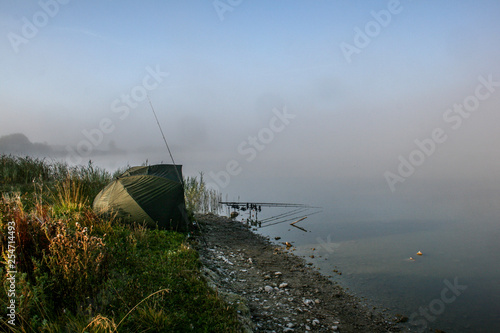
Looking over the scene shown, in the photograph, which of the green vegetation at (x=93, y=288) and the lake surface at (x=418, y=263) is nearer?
the green vegetation at (x=93, y=288)

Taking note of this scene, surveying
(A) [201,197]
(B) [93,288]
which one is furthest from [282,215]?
(B) [93,288]

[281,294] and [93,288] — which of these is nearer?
[93,288]

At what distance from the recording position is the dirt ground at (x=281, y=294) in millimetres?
5836

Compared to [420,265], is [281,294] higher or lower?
lower

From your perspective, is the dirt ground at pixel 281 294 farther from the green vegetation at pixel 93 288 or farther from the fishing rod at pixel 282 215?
the fishing rod at pixel 282 215

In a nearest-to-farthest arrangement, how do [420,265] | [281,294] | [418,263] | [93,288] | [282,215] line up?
[93,288]
[281,294]
[420,265]
[418,263]
[282,215]

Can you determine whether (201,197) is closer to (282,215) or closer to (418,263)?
(282,215)

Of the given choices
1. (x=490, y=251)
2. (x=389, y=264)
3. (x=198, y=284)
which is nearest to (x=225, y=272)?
(x=198, y=284)

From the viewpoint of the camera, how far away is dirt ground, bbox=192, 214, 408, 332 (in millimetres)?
5836

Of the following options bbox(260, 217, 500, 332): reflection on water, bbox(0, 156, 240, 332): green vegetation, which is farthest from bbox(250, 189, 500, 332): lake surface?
bbox(0, 156, 240, 332): green vegetation

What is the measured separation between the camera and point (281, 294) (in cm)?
708

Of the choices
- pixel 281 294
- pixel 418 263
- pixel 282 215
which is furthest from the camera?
pixel 282 215

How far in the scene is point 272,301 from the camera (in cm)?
669

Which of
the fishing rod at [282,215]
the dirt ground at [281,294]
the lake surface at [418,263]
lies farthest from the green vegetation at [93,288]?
the fishing rod at [282,215]
